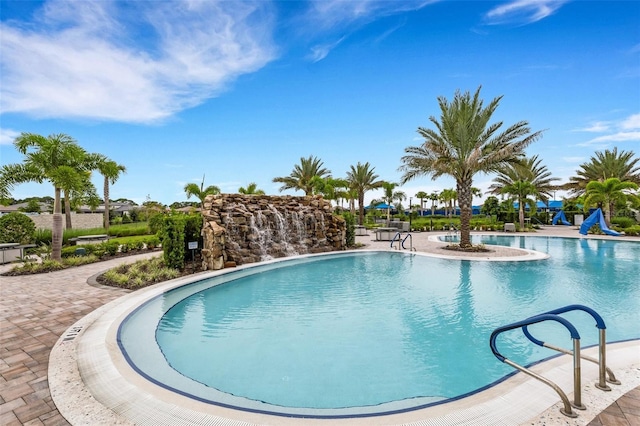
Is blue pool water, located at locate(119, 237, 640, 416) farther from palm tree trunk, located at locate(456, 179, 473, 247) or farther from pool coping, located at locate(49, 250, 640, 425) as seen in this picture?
palm tree trunk, located at locate(456, 179, 473, 247)

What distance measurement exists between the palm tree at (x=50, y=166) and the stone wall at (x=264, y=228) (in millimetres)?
5134

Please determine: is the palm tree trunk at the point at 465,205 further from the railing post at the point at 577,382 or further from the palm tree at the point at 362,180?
the palm tree at the point at 362,180

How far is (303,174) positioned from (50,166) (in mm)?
22572

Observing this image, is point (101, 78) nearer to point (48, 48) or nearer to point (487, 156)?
point (48, 48)

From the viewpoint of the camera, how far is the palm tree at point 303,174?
3198 cm

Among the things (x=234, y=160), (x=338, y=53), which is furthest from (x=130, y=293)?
(x=234, y=160)

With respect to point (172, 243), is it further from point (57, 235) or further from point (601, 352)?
point (601, 352)

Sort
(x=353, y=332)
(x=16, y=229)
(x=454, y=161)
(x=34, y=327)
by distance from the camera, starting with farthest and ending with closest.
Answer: (x=454, y=161)
(x=16, y=229)
(x=353, y=332)
(x=34, y=327)

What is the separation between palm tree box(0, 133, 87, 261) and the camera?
11070 mm

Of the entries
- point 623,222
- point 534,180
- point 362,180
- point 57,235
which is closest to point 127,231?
point 57,235

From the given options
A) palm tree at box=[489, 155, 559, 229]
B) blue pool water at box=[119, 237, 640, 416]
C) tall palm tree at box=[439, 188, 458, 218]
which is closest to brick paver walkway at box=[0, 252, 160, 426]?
blue pool water at box=[119, 237, 640, 416]

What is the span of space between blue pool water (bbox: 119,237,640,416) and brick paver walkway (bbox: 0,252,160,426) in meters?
0.99

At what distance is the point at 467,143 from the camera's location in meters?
15.3

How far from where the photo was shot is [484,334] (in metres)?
5.52
